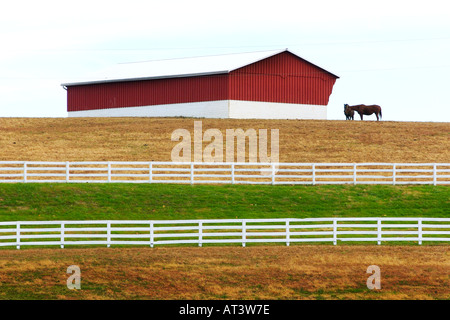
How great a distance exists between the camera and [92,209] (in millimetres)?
31703

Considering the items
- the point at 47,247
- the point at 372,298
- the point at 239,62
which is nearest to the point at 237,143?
the point at 239,62

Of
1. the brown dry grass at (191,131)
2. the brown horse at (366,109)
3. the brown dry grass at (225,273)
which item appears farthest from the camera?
the brown horse at (366,109)

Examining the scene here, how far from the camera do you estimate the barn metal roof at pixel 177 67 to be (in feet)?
189

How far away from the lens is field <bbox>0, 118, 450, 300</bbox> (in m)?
A: 21.8

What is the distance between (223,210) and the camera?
32.2 m

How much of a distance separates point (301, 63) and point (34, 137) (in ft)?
67.1

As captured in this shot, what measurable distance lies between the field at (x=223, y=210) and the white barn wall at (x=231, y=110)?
2.09 m

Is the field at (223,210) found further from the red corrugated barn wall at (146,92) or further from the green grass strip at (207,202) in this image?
the red corrugated barn wall at (146,92)

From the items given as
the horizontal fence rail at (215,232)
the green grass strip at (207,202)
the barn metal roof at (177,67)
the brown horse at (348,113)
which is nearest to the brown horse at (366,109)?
the brown horse at (348,113)

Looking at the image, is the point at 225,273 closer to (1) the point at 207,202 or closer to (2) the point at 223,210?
(2) the point at 223,210

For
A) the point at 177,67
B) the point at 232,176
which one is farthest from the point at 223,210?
the point at 177,67

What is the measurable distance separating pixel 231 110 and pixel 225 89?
1.56 m

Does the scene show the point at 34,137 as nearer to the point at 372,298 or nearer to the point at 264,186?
the point at 264,186
